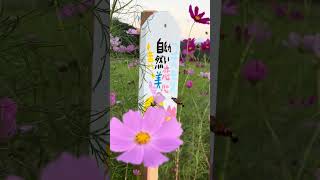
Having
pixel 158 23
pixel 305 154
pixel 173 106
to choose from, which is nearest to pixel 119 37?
pixel 158 23

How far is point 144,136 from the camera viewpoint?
1.66 ft

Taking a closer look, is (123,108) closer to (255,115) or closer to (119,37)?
(119,37)

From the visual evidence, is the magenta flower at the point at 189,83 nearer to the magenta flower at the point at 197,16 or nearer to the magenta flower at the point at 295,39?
the magenta flower at the point at 197,16

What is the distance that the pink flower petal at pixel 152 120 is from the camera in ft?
1.66

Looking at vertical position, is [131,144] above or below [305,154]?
above

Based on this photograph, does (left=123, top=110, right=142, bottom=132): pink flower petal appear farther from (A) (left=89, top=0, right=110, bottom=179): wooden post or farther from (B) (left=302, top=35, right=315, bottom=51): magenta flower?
(B) (left=302, top=35, right=315, bottom=51): magenta flower

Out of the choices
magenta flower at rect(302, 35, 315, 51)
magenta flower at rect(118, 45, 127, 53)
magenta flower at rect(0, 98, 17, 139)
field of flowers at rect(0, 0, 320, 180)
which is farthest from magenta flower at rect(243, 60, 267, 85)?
magenta flower at rect(0, 98, 17, 139)

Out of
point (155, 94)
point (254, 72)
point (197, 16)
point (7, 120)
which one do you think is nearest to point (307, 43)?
point (254, 72)

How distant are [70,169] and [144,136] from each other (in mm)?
161

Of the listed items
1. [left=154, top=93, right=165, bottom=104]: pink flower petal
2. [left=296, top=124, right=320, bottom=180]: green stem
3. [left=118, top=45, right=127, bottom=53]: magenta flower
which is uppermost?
[left=118, top=45, right=127, bottom=53]: magenta flower

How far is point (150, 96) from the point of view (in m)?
1.18

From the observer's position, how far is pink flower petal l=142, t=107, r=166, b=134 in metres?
0.51


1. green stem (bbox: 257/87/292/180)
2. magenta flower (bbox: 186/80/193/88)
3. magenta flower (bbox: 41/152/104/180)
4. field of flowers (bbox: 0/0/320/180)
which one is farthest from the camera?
magenta flower (bbox: 186/80/193/88)

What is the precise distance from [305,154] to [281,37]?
262mm
